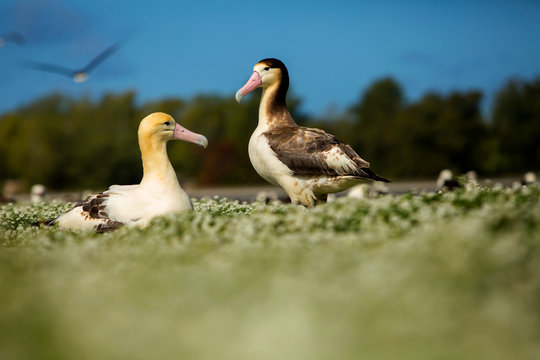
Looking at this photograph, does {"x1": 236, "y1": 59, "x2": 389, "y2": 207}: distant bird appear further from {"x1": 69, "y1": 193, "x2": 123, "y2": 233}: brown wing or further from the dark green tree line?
the dark green tree line

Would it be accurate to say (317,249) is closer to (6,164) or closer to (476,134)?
(476,134)

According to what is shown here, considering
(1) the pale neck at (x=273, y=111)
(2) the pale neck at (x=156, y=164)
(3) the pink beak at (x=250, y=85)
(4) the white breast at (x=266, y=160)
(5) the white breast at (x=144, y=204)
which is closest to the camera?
(5) the white breast at (x=144, y=204)

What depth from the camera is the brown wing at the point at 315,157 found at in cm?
1020

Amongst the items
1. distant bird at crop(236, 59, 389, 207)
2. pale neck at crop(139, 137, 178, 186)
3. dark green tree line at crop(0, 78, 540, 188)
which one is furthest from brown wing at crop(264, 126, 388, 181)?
dark green tree line at crop(0, 78, 540, 188)

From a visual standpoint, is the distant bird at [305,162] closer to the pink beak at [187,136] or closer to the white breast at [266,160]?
the white breast at [266,160]

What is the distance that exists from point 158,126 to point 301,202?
2.98 m

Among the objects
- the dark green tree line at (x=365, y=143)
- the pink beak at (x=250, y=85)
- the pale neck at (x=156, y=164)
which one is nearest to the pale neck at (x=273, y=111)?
the pink beak at (x=250, y=85)

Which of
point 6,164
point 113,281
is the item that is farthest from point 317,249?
point 6,164

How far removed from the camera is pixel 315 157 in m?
10.3

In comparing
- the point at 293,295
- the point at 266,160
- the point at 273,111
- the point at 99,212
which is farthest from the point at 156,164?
the point at 293,295

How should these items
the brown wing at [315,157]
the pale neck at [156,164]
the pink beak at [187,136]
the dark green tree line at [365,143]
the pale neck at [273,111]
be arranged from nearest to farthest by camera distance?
the pale neck at [156,164] < the pink beak at [187,136] < the brown wing at [315,157] < the pale neck at [273,111] < the dark green tree line at [365,143]

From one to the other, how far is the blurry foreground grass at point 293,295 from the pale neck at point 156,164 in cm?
209

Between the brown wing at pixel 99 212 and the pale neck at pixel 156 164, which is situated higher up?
the pale neck at pixel 156 164

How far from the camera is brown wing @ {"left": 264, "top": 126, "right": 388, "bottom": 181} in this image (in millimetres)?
10203
